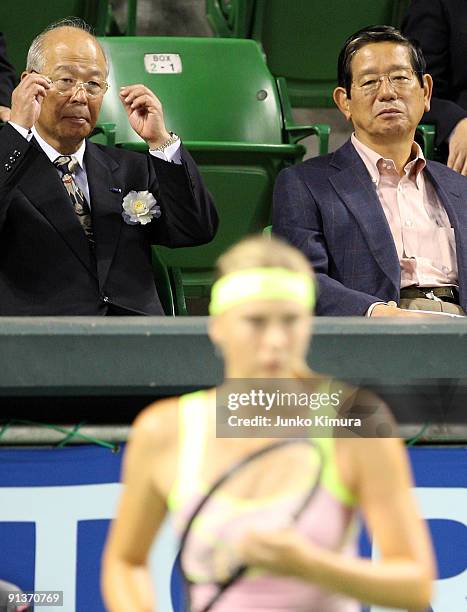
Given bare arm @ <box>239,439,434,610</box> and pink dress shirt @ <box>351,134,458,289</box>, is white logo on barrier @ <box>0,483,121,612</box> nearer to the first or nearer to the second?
bare arm @ <box>239,439,434,610</box>

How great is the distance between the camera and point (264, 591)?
0.84 metres

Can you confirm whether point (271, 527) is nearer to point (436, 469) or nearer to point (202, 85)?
point (436, 469)

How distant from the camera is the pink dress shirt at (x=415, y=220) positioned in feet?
9.02

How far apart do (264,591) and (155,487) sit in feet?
0.38

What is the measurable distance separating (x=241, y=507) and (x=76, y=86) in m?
2.06

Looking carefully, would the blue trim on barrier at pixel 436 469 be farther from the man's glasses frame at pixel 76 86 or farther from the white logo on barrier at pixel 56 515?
the man's glasses frame at pixel 76 86

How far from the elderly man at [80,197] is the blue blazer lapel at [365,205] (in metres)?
0.33

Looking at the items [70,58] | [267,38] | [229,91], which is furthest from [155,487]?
[267,38]

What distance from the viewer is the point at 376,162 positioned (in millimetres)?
2861

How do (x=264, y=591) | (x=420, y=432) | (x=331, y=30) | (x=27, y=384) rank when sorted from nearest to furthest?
1. (x=264, y=591)
2. (x=27, y=384)
3. (x=420, y=432)
4. (x=331, y=30)

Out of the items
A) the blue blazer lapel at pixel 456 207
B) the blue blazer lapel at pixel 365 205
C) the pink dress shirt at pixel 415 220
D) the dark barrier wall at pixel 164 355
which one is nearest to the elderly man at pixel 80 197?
the blue blazer lapel at pixel 365 205

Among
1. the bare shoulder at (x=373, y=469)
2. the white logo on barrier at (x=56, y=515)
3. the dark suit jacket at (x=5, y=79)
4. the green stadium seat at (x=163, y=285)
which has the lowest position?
the bare shoulder at (x=373, y=469)

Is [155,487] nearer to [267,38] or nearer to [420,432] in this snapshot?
[420,432]

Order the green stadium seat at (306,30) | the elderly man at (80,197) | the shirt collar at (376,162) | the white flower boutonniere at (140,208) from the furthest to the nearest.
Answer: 1. the green stadium seat at (306,30)
2. the shirt collar at (376,162)
3. the white flower boutonniere at (140,208)
4. the elderly man at (80,197)
